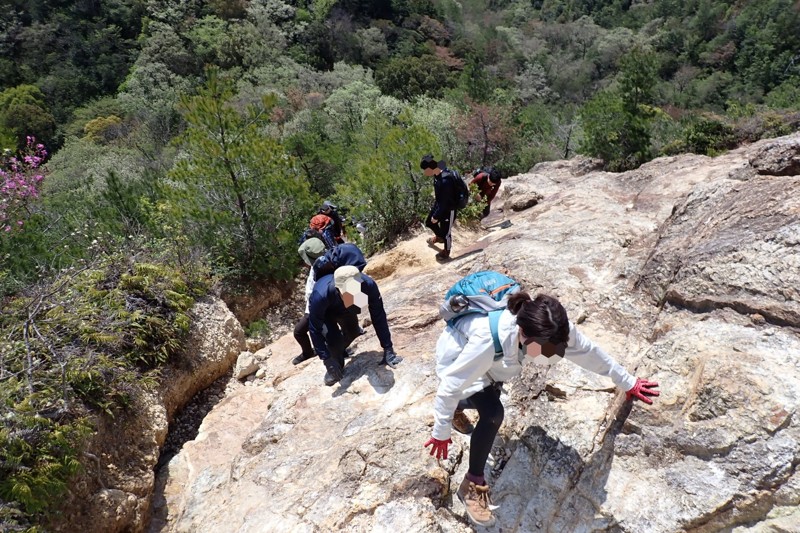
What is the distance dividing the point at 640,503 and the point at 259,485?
8.32 feet

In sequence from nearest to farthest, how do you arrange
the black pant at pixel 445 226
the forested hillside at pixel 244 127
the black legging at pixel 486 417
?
the black legging at pixel 486 417
the forested hillside at pixel 244 127
the black pant at pixel 445 226

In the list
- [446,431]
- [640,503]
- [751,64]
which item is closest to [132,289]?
[446,431]

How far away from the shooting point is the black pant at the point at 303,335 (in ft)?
15.9

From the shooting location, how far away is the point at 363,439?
3.38 meters

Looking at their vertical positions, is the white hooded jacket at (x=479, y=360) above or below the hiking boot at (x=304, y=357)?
above

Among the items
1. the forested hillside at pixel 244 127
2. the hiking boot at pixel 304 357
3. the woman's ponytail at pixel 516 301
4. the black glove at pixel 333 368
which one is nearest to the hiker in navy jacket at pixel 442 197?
the forested hillside at pixel 244 127

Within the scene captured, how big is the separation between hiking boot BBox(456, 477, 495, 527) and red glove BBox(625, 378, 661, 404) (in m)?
1.02

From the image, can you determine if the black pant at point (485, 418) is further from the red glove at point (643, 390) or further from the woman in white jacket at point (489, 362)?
the red glove at point (643, 390)

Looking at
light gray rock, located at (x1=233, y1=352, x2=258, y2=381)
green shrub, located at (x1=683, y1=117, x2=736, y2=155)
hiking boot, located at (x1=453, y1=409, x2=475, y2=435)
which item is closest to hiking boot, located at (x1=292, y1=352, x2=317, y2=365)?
light gray rock, located at (x1=233, y1=352, x2=258, y2=381)

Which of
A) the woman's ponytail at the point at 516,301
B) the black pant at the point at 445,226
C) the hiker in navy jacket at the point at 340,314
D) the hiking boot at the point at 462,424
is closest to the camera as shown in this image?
the woman's ponytail at the point at 516,301

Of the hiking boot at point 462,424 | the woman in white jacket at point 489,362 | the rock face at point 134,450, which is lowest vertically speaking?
the rock face at point 134,450

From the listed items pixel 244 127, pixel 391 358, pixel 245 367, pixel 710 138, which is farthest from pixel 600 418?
pixel 710 138

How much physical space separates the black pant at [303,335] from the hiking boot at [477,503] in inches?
101

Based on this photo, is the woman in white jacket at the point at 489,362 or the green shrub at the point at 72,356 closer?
the woman in white jacket at the point at 489,362
